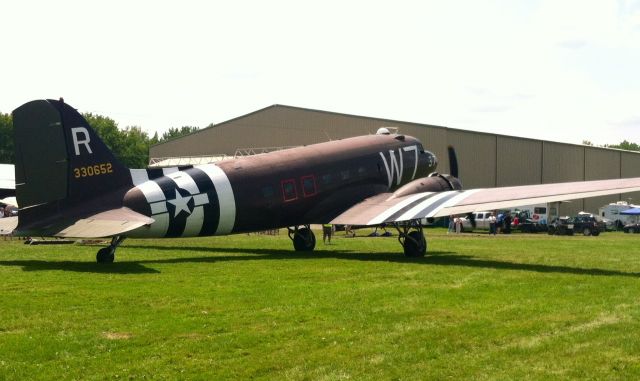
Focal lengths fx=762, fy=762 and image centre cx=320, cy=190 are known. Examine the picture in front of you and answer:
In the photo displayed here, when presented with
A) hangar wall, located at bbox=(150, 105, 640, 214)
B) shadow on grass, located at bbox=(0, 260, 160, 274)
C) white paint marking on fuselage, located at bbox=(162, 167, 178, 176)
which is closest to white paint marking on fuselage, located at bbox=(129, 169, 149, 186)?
white paint marking on fuselage, located at bbox=(162, 167, 178, 176)

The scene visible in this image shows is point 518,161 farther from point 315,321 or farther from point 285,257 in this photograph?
point 315,321

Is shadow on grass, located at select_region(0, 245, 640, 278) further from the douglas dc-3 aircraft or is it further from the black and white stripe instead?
the black and white stripe

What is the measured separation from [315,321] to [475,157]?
214 feet

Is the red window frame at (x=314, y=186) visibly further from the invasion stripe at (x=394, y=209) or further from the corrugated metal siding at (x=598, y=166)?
the corrugated metal siding at (x=598, y=166)

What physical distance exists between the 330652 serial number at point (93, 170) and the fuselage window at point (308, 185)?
303 inches

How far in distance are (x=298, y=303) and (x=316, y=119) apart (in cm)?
6434

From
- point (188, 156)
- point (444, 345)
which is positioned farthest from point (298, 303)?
point (188, 156)

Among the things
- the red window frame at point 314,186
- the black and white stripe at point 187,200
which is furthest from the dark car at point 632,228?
the black and white stripe at point 187,200

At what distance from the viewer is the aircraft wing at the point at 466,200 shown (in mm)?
22797

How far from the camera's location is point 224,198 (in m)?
25.5

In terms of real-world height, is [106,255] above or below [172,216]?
below

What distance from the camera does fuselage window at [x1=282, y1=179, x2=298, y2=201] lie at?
27.7 m

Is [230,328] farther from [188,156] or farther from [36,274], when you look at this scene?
[188,156]

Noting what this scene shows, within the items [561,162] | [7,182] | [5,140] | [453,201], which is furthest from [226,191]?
[5,140]
